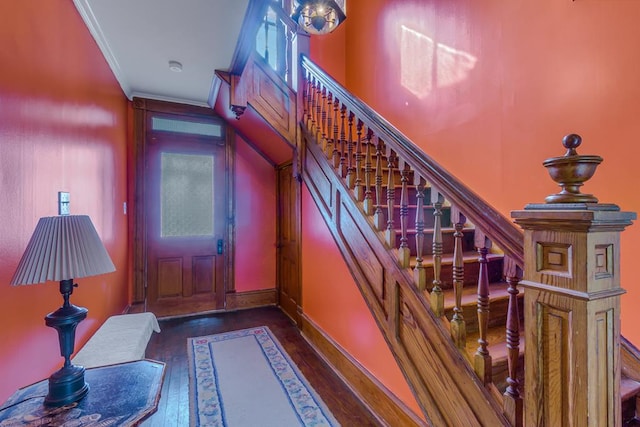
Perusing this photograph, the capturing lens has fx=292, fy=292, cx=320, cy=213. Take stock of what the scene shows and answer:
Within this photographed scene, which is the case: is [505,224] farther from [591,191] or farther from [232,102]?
[232,102]

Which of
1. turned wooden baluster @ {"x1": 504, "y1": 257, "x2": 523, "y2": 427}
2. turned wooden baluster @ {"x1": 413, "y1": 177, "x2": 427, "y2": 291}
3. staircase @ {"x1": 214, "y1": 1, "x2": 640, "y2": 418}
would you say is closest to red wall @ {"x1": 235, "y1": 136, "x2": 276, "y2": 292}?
staircase @ {"x1": 214, "y1": 1, "x2": 640, "y2": 418}

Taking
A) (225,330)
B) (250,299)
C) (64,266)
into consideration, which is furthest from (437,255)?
(250,299)

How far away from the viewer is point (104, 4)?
195 centimetres

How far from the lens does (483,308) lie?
1144mm

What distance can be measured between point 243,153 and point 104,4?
2.24 meters

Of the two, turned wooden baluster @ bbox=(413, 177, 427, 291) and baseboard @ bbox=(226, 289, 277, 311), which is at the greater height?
turned wooden baluster @ bbox=(413, 177, 427, 291)

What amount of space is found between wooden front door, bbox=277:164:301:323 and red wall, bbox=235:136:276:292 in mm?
153

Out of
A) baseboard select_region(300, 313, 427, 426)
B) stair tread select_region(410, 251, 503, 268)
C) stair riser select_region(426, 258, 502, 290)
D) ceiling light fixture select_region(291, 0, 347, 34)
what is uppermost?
ceiling light fixture select_region(291, 0, 347, 34)

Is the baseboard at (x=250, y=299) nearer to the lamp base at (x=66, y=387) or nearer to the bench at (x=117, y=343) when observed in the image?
the bench at (x=117, y=343)

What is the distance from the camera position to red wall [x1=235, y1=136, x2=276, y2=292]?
4070 millimetres

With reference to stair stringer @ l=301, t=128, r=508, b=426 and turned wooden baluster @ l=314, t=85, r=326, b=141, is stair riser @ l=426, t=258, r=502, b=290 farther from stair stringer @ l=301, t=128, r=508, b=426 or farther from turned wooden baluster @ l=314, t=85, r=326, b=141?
turned wooden baluster @ l=314, t=85, r=326, b=141

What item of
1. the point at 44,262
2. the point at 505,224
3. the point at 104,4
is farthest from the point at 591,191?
the point at 104,4

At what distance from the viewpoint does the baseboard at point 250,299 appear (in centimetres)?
401

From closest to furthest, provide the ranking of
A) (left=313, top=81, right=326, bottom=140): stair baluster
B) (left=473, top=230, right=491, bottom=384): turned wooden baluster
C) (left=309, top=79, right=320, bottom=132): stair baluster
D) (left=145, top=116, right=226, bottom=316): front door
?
(left=473, top=230, right=491, bottom=384): turned wooden baluster, (left=313, top=81, right=326, bottom=140): stair baluster, (left=309, top=79, right=320, bottom=132): stair baluster, (left=145, top=116, right=226, bottom=316): front door
